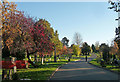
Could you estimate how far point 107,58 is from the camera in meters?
32.8

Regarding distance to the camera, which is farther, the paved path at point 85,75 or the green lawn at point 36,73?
the green lawn at point 36,73

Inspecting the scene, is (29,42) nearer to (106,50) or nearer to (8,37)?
(8,37)

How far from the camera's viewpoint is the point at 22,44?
67.9 feet

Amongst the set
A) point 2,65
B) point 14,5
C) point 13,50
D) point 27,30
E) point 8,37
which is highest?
point 14,5

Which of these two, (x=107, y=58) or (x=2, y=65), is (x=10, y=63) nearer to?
(x=2, y=65)

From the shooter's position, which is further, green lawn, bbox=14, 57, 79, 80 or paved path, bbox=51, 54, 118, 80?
green lawn, bbox=14, 57, 79, 80

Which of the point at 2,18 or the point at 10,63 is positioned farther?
the point at 10,63

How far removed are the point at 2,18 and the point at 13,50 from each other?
583cm

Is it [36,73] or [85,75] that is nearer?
[85,75]

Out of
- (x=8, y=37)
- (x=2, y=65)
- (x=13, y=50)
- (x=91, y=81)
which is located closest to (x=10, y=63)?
(x=2, y=65)

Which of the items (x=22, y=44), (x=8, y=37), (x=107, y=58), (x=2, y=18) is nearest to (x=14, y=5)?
(x=2, y=18)

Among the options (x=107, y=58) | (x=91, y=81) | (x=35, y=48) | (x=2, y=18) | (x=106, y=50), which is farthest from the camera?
(x=106, y=50)

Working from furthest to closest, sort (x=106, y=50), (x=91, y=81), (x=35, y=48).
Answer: (x=106, y=50)
(x=35, y=48)
(x=91, y=81)

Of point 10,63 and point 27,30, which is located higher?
point 27,30
